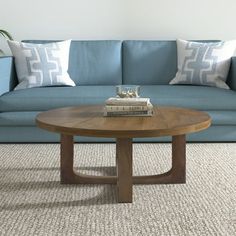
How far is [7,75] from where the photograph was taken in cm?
331

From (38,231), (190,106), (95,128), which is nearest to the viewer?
(38,231)

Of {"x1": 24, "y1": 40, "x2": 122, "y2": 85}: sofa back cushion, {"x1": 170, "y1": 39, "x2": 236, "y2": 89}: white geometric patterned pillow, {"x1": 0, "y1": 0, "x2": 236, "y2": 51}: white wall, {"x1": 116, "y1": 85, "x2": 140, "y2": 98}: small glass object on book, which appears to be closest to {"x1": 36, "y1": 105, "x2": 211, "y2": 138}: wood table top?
{"x1": 116, "y1": 85, "x2": 140, "y2": 98}: small glass object on book

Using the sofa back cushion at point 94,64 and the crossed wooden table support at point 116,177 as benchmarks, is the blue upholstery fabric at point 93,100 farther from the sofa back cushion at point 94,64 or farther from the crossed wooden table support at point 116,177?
the crossed wooden table support at point 116,177

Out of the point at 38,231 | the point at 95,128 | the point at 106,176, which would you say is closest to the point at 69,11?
the point at 106,176

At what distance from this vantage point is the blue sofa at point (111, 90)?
9.96ft

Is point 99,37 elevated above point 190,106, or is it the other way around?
point 99,37

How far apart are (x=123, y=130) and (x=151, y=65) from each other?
6.36 feet

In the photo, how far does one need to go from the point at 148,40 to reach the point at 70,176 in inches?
73.8

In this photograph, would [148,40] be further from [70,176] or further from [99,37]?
[70,176]

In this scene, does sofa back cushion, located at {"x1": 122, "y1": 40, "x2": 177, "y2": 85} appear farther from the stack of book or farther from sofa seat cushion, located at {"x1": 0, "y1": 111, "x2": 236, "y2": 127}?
the stack of book

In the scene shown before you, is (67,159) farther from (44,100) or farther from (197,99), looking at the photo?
(197,99)

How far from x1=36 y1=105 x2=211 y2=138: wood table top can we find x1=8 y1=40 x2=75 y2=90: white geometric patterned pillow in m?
1.18

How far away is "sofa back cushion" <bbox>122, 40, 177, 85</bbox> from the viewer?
3633mm

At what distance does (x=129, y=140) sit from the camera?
1911 millimetres
